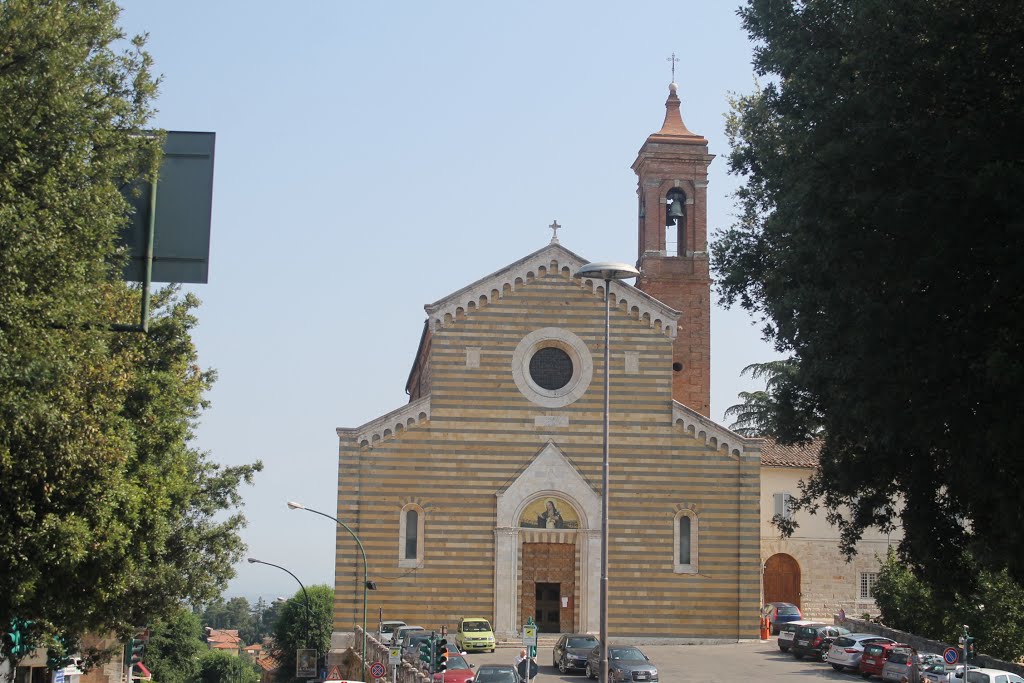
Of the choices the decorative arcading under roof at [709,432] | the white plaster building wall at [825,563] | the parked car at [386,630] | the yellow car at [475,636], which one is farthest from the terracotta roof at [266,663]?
the decorative arcading under roof at [709,432]

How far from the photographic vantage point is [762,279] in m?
21.2

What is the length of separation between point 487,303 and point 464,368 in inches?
99.5

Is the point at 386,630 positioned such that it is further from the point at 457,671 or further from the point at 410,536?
the point at 457,671

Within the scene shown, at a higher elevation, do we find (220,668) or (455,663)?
(455,663)

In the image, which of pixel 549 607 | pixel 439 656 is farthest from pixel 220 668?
pixel 439 656

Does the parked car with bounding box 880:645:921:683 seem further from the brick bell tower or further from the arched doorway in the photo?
the arched doorway

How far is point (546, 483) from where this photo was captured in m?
46.5

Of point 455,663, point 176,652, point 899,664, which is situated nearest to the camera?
point 455,663

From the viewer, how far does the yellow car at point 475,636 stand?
42312 mm

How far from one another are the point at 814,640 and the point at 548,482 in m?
10.6

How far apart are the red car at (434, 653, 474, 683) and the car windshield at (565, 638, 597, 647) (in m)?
4.49

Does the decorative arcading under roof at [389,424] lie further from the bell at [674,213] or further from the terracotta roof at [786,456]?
the terracotta roof at [786,456]

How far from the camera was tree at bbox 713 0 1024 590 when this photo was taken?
15516 millimetres

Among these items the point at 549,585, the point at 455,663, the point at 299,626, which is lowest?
the point at 299,626
